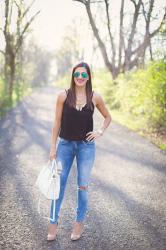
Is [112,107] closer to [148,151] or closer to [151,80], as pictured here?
[151,80]

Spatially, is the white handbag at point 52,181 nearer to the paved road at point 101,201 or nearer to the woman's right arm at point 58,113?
the woman's right arm at point 58,113

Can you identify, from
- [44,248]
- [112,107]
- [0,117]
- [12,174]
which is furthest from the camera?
[112,107]

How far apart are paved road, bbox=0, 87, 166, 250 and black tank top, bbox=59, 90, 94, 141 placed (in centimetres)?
130

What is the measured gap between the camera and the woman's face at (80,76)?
13.4ft

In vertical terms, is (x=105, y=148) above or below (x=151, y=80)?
below

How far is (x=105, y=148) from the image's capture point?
10320mm

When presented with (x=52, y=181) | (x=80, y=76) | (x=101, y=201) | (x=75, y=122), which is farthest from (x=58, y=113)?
(x=101, y=201)

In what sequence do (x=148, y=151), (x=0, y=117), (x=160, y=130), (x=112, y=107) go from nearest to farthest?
(x=148, y=151), (x=160, y=130), (x=0, y=117), (x=112, y=107)

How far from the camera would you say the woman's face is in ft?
13.4

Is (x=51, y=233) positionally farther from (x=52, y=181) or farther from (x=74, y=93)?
(x=74, y=93)

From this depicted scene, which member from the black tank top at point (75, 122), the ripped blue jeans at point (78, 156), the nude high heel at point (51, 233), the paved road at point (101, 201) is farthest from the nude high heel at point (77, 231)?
the black tank top at point (75, 122)

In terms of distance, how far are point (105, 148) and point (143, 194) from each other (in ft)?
13.4

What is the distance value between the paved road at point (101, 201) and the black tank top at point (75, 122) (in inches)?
51.3

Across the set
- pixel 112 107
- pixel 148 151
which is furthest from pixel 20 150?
pixel 112 107
